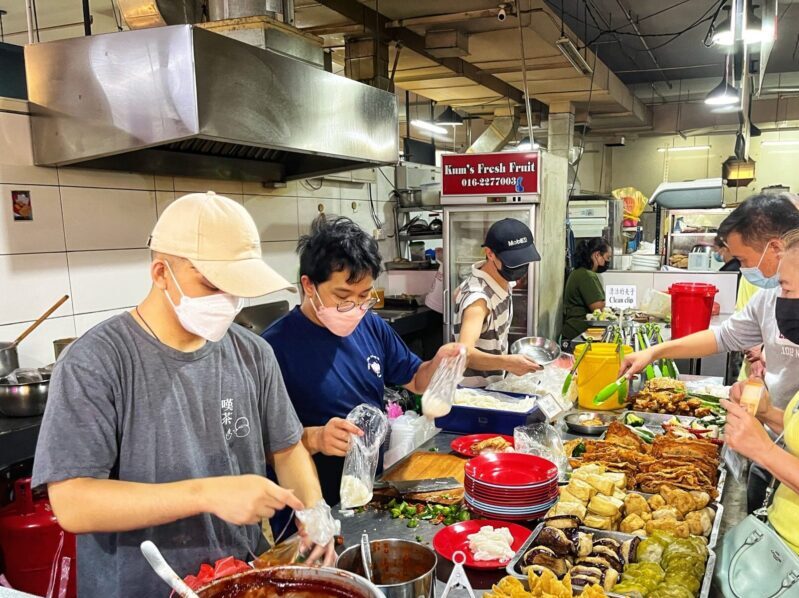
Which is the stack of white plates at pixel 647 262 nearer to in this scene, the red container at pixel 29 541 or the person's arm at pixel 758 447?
the person's arm at pixel 758 447

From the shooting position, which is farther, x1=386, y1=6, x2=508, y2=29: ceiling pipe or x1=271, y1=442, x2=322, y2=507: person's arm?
x1=386, y1=6, x2=508, y2=29: ceiling pipe

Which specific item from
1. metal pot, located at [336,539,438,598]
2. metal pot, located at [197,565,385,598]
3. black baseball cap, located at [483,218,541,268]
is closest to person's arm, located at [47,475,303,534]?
metal pot, located at [197,565,385,598]

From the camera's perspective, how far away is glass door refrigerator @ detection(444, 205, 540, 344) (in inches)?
207

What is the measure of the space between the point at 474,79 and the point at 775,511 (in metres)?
5.69

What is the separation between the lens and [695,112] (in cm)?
1112

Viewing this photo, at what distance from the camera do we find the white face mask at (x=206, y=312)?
4.59 feet

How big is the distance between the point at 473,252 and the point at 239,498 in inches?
183

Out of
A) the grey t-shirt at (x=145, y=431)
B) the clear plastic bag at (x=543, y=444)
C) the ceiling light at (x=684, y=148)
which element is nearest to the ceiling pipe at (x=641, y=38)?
the ceiling light at (x=684, y=148)

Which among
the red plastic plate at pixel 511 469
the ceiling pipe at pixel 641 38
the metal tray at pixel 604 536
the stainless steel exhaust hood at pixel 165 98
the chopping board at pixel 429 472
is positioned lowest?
the chopping board at pixel 429 472

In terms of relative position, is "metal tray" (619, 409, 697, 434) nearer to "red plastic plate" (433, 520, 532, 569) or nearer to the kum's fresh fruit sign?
"red plastic plate" (433, 520, 532, 569)

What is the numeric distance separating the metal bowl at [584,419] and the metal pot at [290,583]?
5.40 feet

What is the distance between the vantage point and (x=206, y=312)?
1416mm

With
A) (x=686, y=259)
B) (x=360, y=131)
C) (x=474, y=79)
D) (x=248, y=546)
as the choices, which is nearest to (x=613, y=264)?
(x=686, y=259)

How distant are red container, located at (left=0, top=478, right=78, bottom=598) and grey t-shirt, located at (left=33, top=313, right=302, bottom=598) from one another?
1.61 metres
